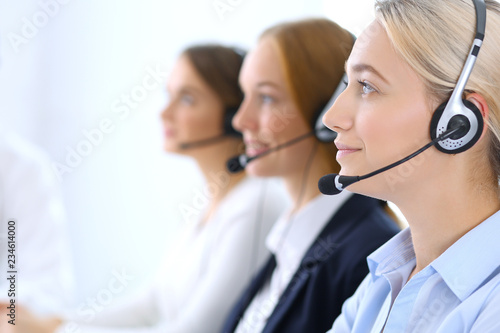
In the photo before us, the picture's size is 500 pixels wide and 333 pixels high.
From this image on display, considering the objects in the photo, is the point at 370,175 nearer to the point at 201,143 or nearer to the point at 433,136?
the point at 433,136

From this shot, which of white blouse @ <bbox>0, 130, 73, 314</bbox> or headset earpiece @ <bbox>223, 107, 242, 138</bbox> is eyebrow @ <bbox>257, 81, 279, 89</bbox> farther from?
white blouse @ <bbox>0, 130, 73, 314</bbox>

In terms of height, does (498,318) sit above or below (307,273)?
above

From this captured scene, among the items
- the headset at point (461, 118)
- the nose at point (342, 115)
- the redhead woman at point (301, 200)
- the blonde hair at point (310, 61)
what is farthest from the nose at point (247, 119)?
the headset at point (461, 118)

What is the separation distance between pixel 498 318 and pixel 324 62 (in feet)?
2.46

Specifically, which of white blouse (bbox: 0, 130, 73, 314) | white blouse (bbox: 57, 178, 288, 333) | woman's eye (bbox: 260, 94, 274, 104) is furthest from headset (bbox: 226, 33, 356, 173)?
white blouse (bbox: 0, 130, 73, 314)

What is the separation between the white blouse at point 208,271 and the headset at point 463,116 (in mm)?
824

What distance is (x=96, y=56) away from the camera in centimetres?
258

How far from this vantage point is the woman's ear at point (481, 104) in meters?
0.75

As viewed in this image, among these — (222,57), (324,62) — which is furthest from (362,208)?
(222,57)

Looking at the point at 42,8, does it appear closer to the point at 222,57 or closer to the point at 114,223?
the point at 114,223

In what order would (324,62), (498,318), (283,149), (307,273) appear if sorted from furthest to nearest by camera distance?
(283,149), (324,62), (307,273), (498,318)

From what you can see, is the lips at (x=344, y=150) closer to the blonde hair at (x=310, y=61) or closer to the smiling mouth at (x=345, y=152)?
the smiling mouth at (x=345, y=152)

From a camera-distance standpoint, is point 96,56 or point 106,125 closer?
point 106,125

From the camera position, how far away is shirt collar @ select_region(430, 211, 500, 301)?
74 cm
